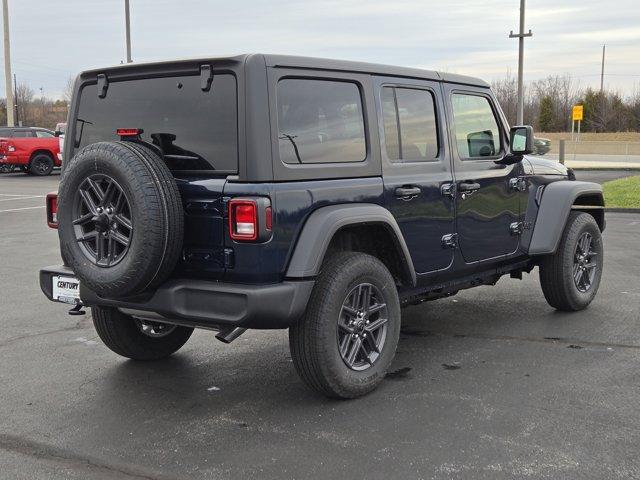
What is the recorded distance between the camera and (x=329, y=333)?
13.6 feet

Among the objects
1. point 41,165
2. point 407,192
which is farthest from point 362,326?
point 41,165

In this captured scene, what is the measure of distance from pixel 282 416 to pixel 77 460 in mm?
1108

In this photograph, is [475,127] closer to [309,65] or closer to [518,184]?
[518,184]

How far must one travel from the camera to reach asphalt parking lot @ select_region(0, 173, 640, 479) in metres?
3.57

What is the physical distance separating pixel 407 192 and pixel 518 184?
1538mm

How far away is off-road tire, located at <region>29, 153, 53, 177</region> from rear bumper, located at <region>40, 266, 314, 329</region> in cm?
2372

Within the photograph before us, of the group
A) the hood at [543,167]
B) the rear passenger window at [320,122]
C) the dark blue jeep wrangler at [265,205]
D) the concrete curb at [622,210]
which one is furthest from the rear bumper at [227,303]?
the concrete curb at [622,210]

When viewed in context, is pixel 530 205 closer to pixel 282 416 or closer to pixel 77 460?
pixel 282 416

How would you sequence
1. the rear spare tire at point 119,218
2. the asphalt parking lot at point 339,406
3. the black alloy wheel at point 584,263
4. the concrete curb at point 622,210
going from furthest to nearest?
the concrete curb at point 622,210, the black alloy wheel at point 584,263, the rear spare tire at point 119,218, the asphalt parking lot at point 339,406

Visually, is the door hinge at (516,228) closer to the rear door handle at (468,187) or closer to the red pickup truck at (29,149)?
the rear door handle at (468,187)

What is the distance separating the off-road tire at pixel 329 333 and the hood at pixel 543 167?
2.28 meters

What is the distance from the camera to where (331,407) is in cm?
431

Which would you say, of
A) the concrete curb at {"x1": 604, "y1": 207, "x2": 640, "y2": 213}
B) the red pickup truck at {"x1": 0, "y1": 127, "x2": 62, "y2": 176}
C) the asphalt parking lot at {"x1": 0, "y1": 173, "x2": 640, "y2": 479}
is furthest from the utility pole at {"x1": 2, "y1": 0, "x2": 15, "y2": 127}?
the asphalt parking lot at {"x1": 0, "y1": 173, "x2": 640, "y2": 479}

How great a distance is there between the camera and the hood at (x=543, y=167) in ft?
20.1
